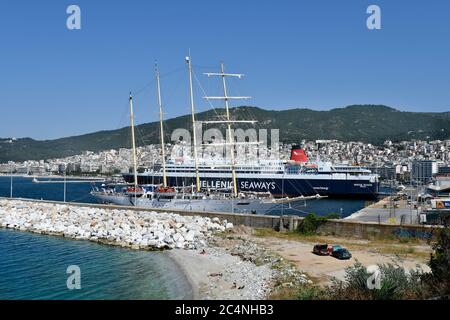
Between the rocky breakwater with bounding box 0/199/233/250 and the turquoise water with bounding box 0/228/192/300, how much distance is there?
1342mm

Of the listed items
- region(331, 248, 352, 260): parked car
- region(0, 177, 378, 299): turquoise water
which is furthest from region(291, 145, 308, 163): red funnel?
region(331, 248, 352, 260): parked car

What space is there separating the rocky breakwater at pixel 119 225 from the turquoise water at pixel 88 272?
→ 1.34 meters

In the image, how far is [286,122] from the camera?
639ft

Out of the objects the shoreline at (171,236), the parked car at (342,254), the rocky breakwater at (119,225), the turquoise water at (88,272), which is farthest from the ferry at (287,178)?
the parked car at (342,254)

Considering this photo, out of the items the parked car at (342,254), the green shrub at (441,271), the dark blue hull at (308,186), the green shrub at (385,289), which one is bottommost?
the dark blue hull at (308,186)

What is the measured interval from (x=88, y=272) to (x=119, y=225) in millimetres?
10921

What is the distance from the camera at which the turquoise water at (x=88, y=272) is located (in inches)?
664

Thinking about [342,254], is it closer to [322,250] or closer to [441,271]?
[322,250]

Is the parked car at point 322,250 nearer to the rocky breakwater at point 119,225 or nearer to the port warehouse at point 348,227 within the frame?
the port warehouse at point 348,227

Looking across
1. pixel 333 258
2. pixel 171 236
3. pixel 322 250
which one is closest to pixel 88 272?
pixel 171 236

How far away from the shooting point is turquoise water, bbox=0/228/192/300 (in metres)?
16.9

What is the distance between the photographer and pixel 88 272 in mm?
20109
